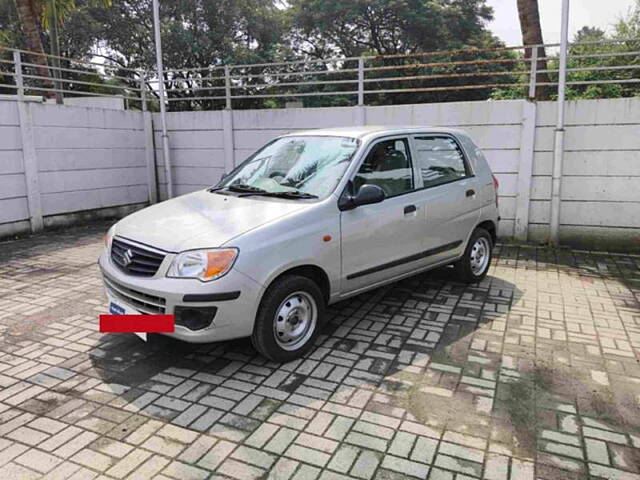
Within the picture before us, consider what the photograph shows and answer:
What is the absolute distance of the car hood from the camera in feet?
11.8

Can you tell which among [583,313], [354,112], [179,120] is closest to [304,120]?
[354,112]

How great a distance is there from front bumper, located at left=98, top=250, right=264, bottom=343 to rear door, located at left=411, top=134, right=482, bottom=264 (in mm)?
2064

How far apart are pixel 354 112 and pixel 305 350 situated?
5684mm

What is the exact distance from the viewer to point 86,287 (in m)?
5.79

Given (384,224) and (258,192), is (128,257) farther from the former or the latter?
(384,224)

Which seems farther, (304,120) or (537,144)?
(304,120)

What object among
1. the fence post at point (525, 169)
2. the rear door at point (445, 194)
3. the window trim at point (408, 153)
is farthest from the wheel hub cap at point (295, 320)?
the fence post at point (525, 169)

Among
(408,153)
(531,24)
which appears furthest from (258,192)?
(531,24)

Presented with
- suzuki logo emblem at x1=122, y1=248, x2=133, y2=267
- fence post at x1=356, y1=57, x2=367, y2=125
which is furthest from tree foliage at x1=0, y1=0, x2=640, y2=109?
suzuki logo emblem at x1=122, y1=248, x2=133, y2=267

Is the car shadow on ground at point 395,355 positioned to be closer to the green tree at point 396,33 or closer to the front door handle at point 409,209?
the front door handle at point 409,209

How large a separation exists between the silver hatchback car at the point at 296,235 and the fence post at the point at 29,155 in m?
5.26

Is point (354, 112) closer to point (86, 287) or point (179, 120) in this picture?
point (179, 120)

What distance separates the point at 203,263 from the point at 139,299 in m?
0.58

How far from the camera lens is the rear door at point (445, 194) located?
197 inches
